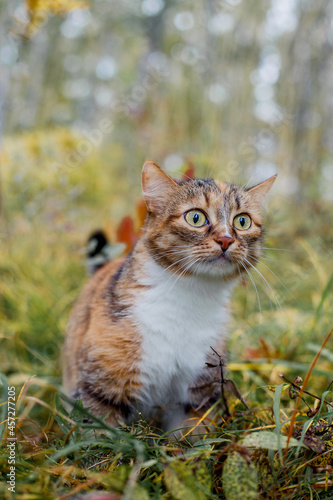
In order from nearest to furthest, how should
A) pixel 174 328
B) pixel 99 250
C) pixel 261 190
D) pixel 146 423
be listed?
pixel 146 423 < pixel 174 328 < pixel 261 190 < pixel 99 250

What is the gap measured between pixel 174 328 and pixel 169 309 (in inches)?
2.9

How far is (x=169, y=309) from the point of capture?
55.9 inches

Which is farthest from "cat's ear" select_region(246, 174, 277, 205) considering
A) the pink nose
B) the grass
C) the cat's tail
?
the cat's tail

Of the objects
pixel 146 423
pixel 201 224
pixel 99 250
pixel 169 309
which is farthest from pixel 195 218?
pixel 99 250

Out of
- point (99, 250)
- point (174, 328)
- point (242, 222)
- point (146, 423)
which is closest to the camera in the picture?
point (146, 423)

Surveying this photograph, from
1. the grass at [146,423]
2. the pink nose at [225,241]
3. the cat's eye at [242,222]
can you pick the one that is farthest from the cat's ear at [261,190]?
the pink nose at [225,241]

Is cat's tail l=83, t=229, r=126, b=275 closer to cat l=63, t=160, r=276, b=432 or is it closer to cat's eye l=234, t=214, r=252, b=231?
cat l=63, t=160, r=276, b=432

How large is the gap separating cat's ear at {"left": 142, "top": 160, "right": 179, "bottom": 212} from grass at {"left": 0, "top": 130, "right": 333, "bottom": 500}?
0.39 m

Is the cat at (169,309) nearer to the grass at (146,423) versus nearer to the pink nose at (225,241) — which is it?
the pink nose at (225,241)

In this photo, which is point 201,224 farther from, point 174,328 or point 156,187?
point 174,328

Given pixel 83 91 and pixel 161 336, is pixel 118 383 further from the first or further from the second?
pixel 83 91

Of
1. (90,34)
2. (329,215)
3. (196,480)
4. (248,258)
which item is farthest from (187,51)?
(90,34)

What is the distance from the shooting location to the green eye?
4.69 feet

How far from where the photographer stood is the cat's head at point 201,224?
4.42 feet
